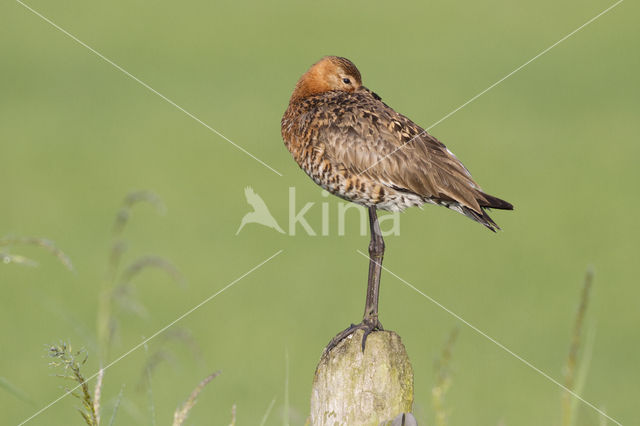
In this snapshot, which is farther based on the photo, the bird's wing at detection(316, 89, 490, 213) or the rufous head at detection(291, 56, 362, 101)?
the rufous head at detection(291, 56, 362, 101)

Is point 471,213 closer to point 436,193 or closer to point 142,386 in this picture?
point 436,193

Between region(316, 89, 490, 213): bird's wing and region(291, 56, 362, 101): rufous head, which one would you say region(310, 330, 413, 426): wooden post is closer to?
region(316, 89, 490, 213): bird's wing

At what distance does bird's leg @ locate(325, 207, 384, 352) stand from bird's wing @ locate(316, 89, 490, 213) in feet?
1.13

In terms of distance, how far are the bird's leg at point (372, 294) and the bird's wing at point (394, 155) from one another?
0.34m

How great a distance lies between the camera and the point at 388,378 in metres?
3.61

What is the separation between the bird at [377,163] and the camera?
15.4ft

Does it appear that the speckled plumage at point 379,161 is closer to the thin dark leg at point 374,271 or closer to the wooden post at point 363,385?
the thin dark leg at point 374,271

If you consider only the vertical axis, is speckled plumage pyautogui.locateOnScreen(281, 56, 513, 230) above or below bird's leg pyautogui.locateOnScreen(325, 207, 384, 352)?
above

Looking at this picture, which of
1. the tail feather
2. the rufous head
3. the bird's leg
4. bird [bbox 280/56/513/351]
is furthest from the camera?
the rufous head

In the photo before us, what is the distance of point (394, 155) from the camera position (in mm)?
4746

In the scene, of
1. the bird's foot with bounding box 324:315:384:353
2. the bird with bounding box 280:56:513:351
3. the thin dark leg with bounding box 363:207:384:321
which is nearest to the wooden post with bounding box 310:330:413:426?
the bird's foot with bounding box 324:315:384:353

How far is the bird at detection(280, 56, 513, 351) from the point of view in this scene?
15.4 feet

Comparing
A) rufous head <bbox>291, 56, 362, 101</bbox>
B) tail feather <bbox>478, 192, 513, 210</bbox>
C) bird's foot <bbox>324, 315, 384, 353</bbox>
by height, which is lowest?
bird's foot <bbox>324, 315, 384, 353</bbox>

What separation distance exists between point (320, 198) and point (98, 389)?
11.8 meters
